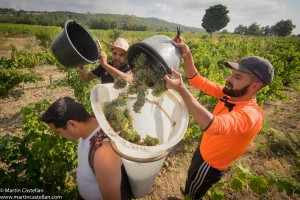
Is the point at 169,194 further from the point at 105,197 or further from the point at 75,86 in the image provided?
the point at 75,86

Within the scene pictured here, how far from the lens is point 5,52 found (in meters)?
17.1

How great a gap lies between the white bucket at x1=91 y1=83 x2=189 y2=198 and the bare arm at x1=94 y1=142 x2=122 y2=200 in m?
0.08

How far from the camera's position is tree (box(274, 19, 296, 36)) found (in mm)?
Result: 70662

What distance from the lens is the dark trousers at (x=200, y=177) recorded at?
8.01ft

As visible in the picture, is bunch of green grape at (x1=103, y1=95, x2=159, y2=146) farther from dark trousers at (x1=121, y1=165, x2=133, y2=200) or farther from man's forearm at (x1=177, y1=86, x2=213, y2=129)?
man's forearm at (x1=177, y1=86, x2=213, y2=129)

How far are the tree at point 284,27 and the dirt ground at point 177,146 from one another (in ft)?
253

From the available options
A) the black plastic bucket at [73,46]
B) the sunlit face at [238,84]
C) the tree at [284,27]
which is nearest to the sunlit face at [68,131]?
Result: the black plastic bucket at [73,46]

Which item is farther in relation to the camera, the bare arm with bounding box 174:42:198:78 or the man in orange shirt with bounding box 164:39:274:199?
the bare arm with bounding box 174:42:198:78

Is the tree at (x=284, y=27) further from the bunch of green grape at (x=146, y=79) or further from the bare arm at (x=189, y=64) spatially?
the bunch of green grape at (x=146, y=79)

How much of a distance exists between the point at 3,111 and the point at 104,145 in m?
5.92

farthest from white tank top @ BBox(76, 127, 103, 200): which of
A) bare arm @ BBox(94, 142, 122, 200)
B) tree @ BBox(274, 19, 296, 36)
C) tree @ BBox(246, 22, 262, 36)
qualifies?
tree @ BBox(274, 19, 296, 36)

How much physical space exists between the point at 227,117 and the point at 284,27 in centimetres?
8712

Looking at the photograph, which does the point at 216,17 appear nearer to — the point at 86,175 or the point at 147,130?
the point at 147,130

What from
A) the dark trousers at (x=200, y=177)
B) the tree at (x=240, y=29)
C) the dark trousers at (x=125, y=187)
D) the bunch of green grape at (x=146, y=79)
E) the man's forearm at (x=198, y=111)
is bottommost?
the dark trousers at (x=200, y=177)
